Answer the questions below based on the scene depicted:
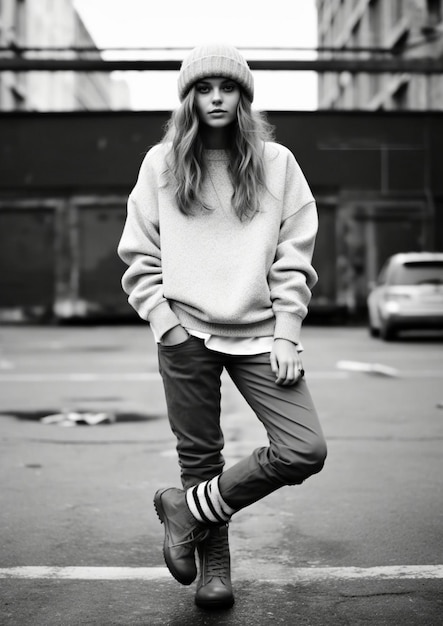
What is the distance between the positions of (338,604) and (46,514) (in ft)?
6.10

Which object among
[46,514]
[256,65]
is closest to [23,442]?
[46,514]

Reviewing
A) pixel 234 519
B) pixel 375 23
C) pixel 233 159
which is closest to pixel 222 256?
pixel 233 159

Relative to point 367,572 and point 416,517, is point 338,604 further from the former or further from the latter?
point 416,517

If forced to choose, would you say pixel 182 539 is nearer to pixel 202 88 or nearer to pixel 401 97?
pixel 202 88

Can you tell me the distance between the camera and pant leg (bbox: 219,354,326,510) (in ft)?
9.36

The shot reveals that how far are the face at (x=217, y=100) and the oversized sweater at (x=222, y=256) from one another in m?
0.13

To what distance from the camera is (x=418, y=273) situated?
17547 millimetres

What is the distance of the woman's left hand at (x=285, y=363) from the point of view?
9.53 ft

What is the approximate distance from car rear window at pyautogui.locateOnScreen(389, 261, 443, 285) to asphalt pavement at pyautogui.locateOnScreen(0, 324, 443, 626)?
792 cm

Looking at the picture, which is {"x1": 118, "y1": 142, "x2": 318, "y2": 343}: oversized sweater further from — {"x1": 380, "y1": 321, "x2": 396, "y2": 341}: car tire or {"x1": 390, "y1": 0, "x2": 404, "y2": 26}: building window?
{"x1": 390, "y1": 0, "x2": 404, "y2": 26}: building window

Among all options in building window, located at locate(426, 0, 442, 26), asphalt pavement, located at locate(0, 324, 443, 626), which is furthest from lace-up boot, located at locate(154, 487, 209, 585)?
building window, located at locate(426, 0, 442, 26)

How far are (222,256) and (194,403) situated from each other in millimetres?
505

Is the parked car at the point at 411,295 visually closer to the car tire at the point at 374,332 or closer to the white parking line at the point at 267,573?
the car tire at the point at 374,332

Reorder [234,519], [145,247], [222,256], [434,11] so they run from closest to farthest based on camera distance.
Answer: [222,256], [145,247], [234,519], [434,11]
